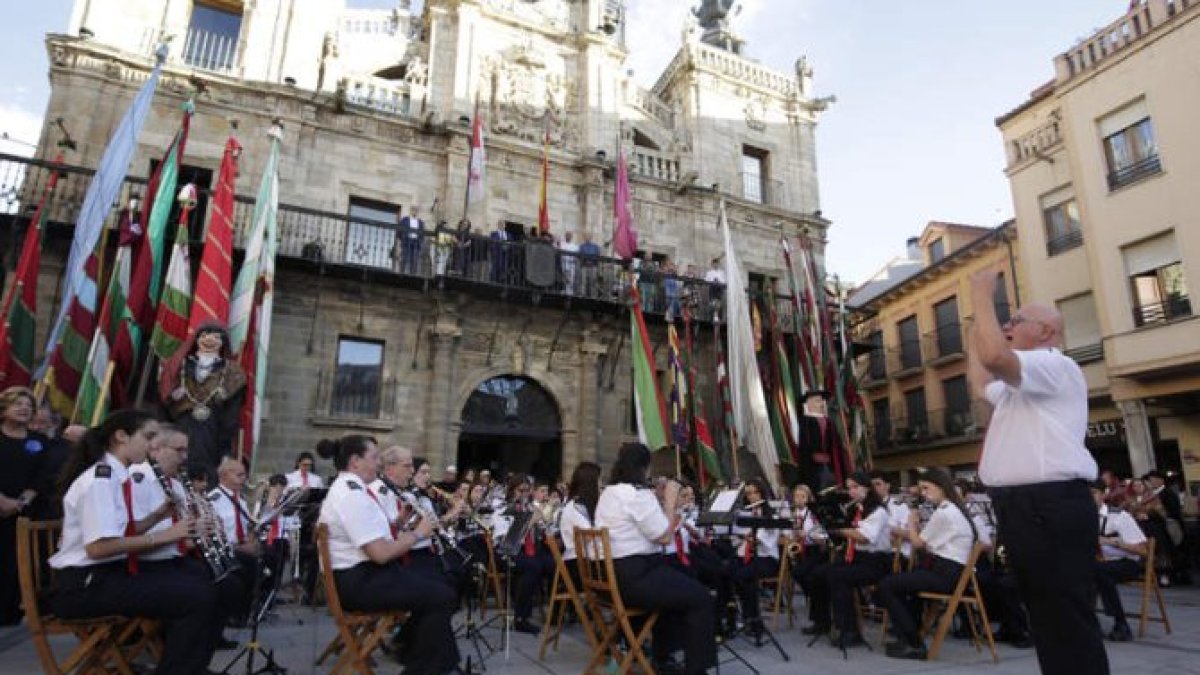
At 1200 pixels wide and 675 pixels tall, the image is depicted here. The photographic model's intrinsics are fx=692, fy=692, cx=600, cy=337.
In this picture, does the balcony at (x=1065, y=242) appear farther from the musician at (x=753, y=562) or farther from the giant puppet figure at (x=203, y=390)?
the giant puppet figure at (x=203, y=390)

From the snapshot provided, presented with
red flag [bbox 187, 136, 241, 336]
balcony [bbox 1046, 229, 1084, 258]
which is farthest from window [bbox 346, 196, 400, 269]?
balcony [bbox 1046, 229, 1084, 258]

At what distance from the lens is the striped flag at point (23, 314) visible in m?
10.4

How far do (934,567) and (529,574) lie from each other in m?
4.03

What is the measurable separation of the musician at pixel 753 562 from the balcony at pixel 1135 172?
44.3ft

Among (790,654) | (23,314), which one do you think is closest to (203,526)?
(790,654)

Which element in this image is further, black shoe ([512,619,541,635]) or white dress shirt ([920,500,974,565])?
black shoe ([512,619,541,635])

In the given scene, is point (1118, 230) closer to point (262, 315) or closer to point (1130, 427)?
point (1130, 427)

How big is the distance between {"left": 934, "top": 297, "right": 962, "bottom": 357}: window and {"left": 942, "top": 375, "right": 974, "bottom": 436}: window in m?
1.00

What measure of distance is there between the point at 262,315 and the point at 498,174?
6.88 metres

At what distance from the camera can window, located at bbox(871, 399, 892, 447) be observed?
86.8 feet

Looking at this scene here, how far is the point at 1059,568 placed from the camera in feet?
8.78

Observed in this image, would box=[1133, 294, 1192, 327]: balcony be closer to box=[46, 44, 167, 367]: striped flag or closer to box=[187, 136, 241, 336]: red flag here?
box=[187, 136, 241, 336]: red flag

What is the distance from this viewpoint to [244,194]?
13.9 meters

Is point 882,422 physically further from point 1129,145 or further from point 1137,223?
point 1129,145
